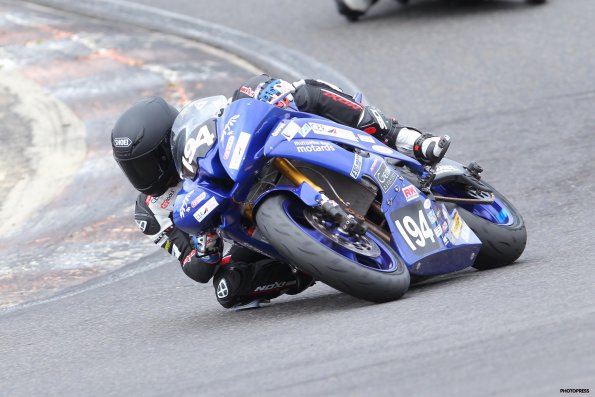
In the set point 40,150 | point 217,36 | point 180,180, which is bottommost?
point 217,36

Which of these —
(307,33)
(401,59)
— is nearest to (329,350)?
(401,59)

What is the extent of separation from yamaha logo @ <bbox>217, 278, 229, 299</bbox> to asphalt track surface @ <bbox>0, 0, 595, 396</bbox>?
4.4 inches

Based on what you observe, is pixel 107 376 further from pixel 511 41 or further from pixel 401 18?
pixel 401 18

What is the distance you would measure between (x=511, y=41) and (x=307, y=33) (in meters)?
2.39

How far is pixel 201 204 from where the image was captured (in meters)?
5.44

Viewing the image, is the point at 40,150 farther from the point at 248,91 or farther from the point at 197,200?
the point at 197,200

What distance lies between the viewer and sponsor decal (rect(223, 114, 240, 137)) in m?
5.45

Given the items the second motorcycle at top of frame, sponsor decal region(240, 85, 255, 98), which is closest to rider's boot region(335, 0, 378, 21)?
the second motorcycle at top of frame

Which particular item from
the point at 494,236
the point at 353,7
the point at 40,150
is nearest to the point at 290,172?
the point at 494,236

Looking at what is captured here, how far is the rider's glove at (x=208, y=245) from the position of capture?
575cm

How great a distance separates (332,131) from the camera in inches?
219

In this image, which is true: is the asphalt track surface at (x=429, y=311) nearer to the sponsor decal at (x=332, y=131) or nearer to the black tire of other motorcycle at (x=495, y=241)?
the black tire of other motorcycle at (x=495, y=241)

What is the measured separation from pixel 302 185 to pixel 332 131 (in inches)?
16.3

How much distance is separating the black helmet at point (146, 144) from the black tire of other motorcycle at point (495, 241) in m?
1.53
